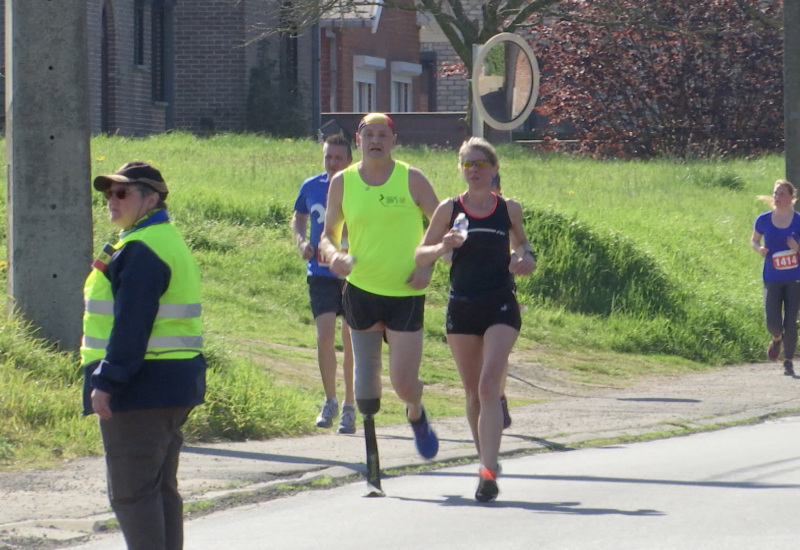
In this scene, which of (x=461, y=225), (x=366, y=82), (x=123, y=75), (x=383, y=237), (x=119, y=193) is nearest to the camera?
Result: (x=119, y=193)

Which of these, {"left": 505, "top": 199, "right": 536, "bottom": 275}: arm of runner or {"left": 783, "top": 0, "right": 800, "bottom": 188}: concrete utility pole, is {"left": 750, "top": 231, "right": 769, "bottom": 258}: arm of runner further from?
{"left": 505, "top": 199, "right": 536, "bottom": 275}: arm of runner

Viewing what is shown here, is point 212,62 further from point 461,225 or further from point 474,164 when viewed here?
point 461,225

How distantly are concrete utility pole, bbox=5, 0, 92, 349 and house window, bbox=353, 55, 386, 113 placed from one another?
1223 inches

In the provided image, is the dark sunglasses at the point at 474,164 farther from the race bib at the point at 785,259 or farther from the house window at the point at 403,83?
the house window at the point at 403,83

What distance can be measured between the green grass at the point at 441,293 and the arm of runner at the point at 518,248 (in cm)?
269

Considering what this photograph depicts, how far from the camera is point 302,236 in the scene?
32.1ft

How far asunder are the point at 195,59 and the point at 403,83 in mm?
13260

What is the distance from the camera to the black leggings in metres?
14.2

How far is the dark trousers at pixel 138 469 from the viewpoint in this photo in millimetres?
5305

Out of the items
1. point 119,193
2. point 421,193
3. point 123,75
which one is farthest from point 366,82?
point 119,193

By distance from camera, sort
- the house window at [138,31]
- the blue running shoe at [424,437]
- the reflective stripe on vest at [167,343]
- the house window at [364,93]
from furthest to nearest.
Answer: the house window at [364,93] < the house window at [138,31] < the blue running shoe at [424,437] < the reflective stripe on vest at [167,343]

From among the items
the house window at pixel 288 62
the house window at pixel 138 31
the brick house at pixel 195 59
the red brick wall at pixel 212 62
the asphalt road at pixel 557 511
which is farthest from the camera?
the house window at pixel 288 62

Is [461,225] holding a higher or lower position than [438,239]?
higher

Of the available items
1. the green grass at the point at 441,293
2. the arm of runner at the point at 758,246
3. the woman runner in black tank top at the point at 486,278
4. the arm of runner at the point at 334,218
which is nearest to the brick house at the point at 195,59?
the green grass at the point at 441,293
